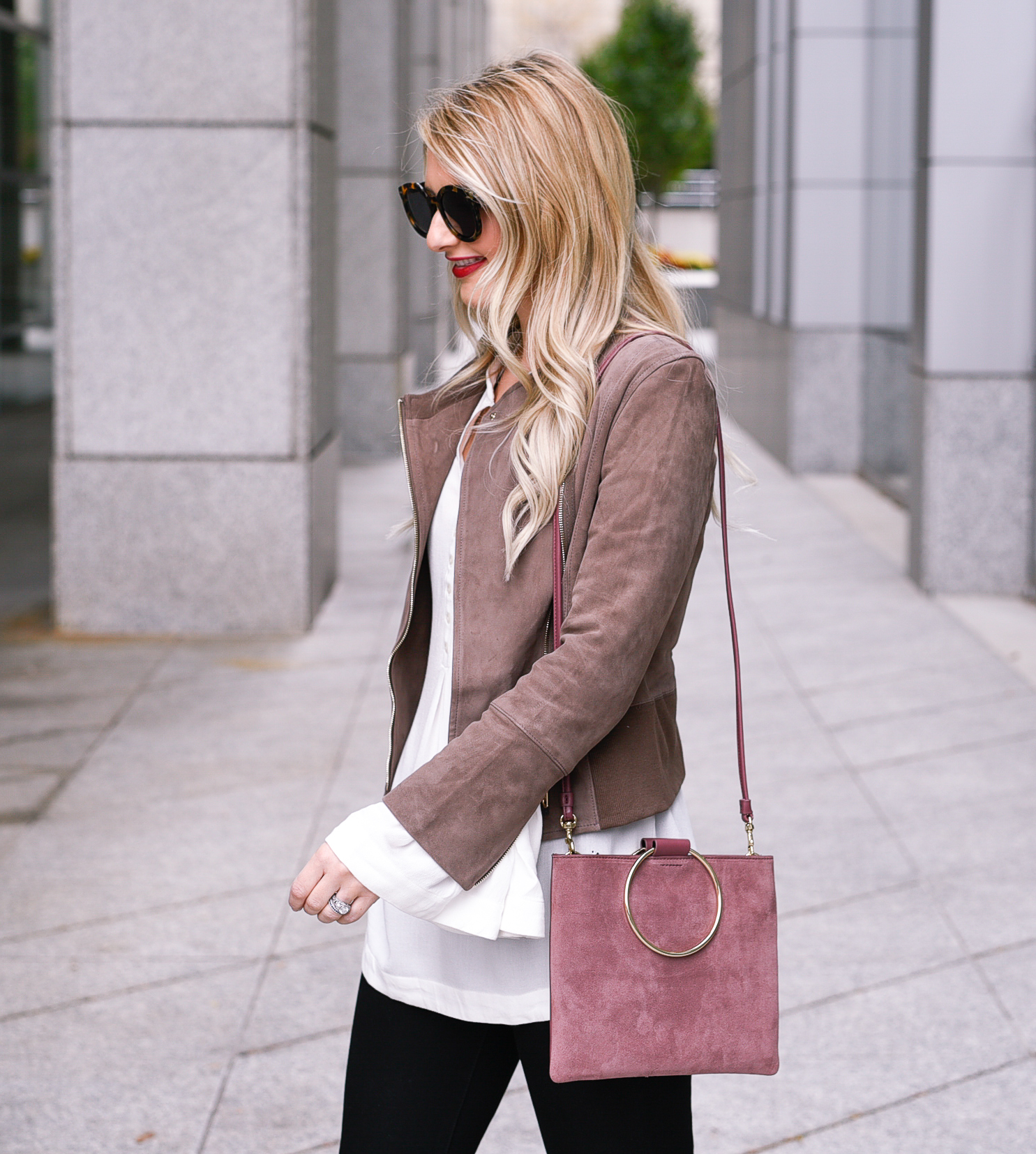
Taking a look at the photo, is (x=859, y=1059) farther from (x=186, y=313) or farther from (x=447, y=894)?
(x=186, y=313)

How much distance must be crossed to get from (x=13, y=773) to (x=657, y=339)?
403 cm

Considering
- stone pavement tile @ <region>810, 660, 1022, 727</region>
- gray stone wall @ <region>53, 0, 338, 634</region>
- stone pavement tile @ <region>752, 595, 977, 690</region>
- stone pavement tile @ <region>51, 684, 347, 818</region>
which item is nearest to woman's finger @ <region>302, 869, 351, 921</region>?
stone pavement tile @ <region>51, 684, 347, 818</region>

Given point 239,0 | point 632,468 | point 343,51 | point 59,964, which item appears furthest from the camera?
point 343,51

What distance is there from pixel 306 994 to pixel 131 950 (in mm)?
523

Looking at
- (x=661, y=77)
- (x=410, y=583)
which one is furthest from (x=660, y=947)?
(x=661, y=77)

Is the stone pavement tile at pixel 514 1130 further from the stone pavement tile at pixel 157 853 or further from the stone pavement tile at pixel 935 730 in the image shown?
the stone pavement tile at pixel 935 730

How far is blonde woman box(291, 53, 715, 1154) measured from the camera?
5.57ft

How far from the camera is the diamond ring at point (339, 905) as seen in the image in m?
1.71

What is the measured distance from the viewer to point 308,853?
15.1 feet

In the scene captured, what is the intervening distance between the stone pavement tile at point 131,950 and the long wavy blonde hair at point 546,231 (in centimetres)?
233

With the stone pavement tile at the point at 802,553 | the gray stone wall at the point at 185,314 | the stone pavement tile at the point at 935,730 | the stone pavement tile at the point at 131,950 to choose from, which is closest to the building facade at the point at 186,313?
the gray stone wall at the point at 185,314

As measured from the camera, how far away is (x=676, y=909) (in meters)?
1.73

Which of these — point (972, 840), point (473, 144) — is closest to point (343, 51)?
point (972, 840)

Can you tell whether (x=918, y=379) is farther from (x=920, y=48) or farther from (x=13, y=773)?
(x=13, y=773)
